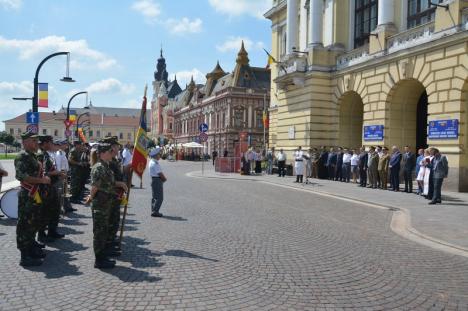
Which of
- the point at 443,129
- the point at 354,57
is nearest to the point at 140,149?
the point at 443,129

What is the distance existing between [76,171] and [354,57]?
53.4 ft

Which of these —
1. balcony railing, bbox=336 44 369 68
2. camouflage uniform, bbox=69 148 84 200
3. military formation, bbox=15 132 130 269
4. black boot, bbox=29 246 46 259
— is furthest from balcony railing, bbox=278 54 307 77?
black boot, bbox=29 246 46 259

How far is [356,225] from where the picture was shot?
32.9 feet

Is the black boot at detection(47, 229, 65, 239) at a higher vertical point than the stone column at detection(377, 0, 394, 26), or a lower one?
lower

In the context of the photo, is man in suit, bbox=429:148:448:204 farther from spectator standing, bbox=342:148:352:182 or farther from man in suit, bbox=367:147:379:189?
spectator standing, bbox=342:148:352:182

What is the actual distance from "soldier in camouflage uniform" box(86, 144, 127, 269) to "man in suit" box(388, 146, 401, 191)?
13640 mm

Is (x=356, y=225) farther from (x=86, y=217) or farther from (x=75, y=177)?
(x=75, y=177)

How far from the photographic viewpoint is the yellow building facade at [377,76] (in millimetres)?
16844

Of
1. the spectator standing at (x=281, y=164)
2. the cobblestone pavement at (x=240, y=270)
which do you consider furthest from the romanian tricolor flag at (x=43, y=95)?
the cobblestone pavement at (x=240, y=270)

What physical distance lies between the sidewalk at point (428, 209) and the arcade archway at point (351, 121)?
7.11 m

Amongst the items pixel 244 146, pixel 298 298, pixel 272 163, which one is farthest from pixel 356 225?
pixel 244 146

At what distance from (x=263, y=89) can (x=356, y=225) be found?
66.7 meters

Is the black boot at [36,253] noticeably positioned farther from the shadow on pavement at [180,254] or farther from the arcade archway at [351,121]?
the arcade archway at [351,121]

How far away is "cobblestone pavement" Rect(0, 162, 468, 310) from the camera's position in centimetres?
494
